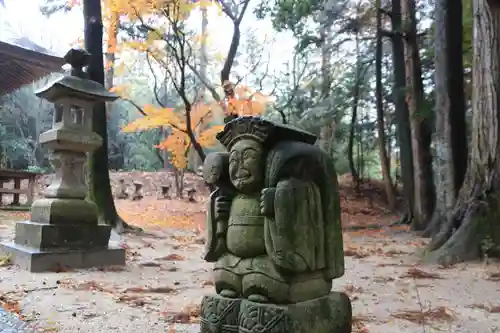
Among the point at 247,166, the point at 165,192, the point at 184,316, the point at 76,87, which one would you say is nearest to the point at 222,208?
the point at 247,166

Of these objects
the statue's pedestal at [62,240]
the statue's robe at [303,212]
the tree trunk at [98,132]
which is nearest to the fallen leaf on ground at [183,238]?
the tree trunk at [98,132]

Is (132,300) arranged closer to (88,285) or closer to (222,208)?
(88,285)

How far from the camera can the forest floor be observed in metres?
4.13

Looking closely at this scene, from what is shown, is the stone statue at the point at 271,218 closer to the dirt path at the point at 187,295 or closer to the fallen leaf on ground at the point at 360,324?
the fallen leaf on ground at the point at 360,324

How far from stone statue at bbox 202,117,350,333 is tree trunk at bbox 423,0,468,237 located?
679 cm

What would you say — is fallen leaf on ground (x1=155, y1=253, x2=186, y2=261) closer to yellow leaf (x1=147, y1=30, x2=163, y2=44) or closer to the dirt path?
the dirt path

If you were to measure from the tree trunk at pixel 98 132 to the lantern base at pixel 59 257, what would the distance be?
10.2 feet

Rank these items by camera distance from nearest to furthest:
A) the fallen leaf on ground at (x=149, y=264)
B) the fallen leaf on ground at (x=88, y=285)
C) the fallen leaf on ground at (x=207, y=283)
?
the fallen leaf on ground at (x=88, y=285)
the fallen leaf on ground at (x=207, y=283)
the fallen leaf on ground at (x=149, y=264)

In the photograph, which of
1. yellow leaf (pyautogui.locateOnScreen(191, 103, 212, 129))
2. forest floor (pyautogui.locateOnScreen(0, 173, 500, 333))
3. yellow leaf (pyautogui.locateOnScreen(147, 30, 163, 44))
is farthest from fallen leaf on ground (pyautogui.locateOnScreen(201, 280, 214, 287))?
yellow leaf (pyautogui.locateOnScreen(191, 103, 212, 129))

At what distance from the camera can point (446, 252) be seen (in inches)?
279

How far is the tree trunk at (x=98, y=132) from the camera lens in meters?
10.4

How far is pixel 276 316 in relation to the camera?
282 centimetres

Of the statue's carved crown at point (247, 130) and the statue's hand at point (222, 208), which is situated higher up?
the statue's carved crown at point (247, 130)

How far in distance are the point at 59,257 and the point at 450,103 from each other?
7.65m
